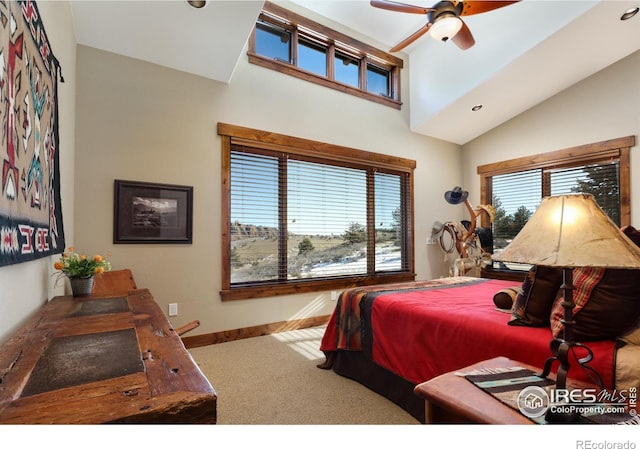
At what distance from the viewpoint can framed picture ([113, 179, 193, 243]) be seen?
9.92ft

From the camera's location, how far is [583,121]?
171 inches

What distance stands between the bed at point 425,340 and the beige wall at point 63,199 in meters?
1.95

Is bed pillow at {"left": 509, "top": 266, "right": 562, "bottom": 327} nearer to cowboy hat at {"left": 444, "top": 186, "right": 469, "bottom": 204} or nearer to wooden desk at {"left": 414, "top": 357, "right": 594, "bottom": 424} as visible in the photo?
wooden desk at {"left": 414, "top": 357, "right": 594, "bottom": 424}

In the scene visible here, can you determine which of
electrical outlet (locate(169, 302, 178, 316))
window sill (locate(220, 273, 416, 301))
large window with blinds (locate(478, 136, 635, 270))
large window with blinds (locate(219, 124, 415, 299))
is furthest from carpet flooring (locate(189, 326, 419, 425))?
large window with blinds (locate(478, 136, 635, 270))

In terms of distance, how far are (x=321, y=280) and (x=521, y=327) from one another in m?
2.84

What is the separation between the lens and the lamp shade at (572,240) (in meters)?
0.94

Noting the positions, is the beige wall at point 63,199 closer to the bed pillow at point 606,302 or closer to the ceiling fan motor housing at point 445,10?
the bed pillow at point 606,302

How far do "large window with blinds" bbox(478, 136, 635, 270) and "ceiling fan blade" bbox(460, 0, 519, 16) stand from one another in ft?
8.12

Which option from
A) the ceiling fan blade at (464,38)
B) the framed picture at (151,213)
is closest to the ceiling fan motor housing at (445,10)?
the ceiling fan blade at (464,38)

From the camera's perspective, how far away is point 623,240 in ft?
3.21

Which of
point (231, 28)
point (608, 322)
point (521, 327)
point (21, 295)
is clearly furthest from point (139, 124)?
point (608, 322)

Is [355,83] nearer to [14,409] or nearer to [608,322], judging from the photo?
[608,322]

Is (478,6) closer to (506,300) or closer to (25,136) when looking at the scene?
(506,300)

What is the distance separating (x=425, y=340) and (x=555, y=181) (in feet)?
13.5
